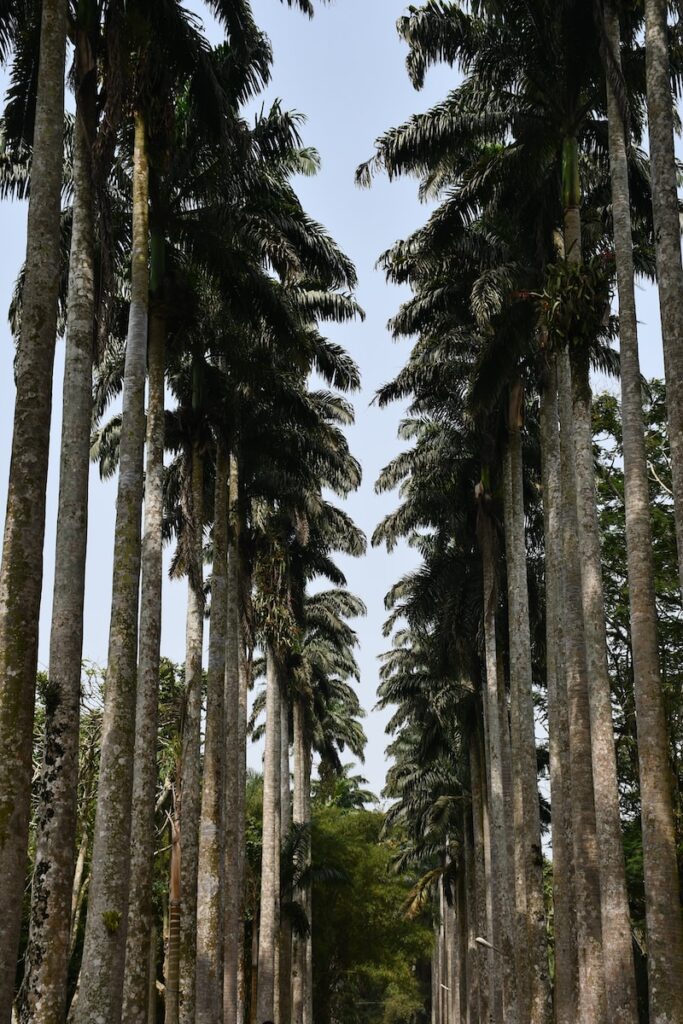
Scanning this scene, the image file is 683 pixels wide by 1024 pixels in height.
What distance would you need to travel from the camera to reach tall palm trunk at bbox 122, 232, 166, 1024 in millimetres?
15969

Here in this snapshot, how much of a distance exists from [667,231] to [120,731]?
327 inches

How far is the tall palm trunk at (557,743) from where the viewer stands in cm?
1945

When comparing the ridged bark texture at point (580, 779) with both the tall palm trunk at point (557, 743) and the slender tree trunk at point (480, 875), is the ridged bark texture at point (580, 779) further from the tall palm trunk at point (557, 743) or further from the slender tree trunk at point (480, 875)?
the slender tree trunk at point (480, 875)

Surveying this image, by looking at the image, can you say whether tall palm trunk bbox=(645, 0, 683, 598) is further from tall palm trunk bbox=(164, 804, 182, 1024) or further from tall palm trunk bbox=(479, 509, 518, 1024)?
tall palm trunk bbox=(164, 804, 182, 1024)

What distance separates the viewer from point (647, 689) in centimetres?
1323

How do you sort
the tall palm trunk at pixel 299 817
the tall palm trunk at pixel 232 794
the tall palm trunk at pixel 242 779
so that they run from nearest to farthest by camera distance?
the tall palm trunk at pixel 232 794 → the tall palm trunk at pixel 242 779 → the tall palm trunk at pixel 299 817

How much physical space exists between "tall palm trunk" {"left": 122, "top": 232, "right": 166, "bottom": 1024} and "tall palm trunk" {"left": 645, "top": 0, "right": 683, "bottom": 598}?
7.32 m

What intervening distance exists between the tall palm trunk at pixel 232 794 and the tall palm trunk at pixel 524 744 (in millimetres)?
6285

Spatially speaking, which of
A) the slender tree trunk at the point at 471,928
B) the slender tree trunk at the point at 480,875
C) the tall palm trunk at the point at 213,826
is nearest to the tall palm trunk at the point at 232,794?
the tall palm trunk at the point at 213,826

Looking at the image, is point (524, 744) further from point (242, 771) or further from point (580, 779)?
point (242, 771)

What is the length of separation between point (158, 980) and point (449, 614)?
67.8 feet

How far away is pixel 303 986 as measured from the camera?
4184cm

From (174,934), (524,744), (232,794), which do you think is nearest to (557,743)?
(524,744)

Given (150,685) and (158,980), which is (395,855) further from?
(150,685)
